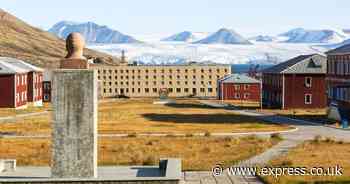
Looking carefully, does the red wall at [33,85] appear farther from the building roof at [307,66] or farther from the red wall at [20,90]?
the building roof at [307,66]

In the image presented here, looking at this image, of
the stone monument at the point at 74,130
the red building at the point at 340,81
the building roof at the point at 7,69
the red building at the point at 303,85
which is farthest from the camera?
the red building at the point at 303,85

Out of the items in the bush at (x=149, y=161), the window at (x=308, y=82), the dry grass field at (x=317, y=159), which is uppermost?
the window at (x=308, y=82)

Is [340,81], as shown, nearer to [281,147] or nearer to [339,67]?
[339,67]

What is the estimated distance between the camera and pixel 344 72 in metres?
74.5

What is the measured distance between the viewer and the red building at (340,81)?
2835 inches

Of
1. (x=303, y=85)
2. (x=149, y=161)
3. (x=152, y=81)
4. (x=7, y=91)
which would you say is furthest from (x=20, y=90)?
(x=152, y=81)

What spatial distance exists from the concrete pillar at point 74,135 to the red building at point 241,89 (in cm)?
11888

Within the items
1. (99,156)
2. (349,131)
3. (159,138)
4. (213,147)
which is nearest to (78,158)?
(99,156)

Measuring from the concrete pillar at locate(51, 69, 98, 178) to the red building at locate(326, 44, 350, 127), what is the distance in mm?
49689

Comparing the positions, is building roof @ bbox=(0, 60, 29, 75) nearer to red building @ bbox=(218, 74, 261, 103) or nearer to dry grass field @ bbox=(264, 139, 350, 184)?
dry grass field @ bbox=(264, 139, 350, 184)

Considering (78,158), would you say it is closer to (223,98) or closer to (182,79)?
(223,98)

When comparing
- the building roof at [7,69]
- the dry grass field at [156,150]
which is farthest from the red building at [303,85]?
the dry grass field at [156,150]

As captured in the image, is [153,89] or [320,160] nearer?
[320,160]

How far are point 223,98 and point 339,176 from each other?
381 ft
